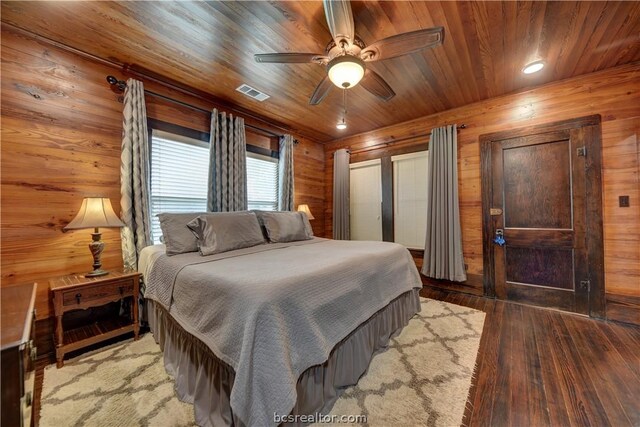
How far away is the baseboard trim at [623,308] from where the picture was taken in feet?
7.80

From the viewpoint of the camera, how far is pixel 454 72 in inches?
101

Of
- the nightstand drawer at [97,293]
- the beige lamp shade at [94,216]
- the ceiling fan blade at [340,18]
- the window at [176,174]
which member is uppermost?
the ceiling fan blade at [340,18]

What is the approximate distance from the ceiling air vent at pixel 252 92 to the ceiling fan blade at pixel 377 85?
1.33 m

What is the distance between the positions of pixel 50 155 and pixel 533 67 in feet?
14.6

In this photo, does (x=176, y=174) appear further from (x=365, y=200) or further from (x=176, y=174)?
Result: (x=365, y=200)

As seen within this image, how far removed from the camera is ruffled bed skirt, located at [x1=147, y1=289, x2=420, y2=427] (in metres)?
1.28

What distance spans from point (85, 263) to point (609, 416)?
3.90 m

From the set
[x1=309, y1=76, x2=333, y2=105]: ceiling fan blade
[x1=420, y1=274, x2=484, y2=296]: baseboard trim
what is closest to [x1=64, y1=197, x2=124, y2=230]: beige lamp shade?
[x1=309, y1=76, x2=333, y2=105]: ceiling fan blade

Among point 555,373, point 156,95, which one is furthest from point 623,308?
point 156,95

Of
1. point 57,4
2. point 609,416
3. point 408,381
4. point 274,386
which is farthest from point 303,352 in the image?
point 57,4

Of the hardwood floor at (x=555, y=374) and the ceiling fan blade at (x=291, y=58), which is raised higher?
the ceiling fan blade at (x=291, y=58)

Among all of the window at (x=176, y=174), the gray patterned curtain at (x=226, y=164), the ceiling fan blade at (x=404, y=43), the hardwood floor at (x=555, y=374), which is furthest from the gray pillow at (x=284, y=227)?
the hardwood floor at (x=555, y=374)

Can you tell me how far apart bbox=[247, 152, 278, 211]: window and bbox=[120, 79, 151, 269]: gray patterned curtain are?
140cm

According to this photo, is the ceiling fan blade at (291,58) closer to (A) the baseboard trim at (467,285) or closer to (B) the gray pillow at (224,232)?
(B) the gray pillow at (224,232)
